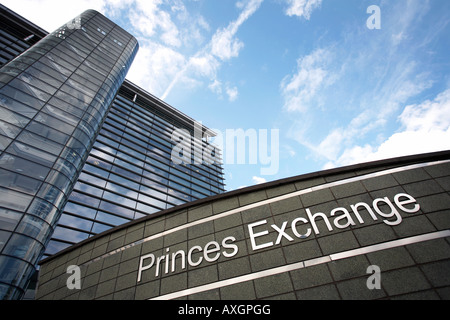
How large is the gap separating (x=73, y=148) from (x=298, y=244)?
19.7 m

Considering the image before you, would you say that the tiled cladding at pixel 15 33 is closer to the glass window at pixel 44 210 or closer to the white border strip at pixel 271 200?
the glass window at pixel 44 210

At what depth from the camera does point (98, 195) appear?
2505cm

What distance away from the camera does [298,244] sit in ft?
26.0

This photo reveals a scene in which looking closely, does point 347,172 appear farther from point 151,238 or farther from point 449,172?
point 151,238

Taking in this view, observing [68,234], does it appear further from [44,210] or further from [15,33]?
[15,33]

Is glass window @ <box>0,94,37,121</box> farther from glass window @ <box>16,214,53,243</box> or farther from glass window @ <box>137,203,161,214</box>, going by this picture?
glass window @ <box>137,203,161,214</box>

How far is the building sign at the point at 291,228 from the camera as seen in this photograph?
786 centimetres

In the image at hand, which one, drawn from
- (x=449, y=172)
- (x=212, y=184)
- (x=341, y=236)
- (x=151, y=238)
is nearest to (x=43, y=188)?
(x=151, y=238)

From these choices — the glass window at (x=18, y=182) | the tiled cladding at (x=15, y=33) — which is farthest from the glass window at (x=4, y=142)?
the tiled cladding at (x=15, y=33)

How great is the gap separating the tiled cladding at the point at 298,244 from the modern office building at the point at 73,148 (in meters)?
6.24

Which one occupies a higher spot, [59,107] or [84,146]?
[59,107]

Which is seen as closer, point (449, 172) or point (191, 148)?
point (449, 172)

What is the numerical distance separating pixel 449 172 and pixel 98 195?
28545 millimetres

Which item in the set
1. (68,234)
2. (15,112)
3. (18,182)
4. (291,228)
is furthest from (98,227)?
(291,228)
